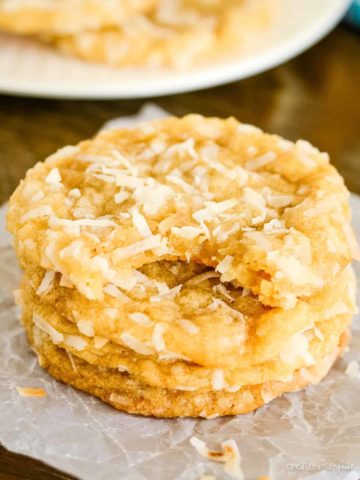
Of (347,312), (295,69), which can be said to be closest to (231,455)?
(347,312)

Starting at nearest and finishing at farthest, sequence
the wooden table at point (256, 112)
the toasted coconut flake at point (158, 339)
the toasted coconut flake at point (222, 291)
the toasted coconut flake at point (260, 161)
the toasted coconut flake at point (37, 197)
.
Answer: the toasted coconut flake at point (158, 339)
the toasted coconut flake at point (222, 291)
the toasted coconut flake at point (37, 197)
the toasted coconut flake at point (260, 161)
the wooden table at point (256, 112)

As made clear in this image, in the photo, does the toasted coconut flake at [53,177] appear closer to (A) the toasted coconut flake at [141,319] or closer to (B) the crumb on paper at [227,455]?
(A) the toasted coconut flake at [141,319]

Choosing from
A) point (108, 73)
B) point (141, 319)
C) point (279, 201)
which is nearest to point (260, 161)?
point (279, 201)

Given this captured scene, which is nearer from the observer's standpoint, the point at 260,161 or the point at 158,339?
the point at 158,339

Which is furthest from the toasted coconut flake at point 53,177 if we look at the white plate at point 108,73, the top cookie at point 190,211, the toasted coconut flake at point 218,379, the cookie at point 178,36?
the cookie at point 178,36

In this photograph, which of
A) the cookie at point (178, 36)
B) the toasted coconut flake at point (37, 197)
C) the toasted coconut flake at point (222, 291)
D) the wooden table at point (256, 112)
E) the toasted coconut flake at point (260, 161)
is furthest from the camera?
the cookie at point (178, 36)

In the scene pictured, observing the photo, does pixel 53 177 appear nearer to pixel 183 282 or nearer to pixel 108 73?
pixel 183 282
